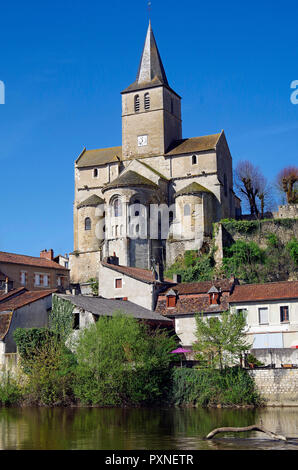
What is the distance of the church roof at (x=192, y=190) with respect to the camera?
5882cm

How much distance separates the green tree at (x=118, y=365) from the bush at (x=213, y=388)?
0.89 m

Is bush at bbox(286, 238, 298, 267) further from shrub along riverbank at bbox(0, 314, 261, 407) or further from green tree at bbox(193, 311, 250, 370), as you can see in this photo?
shrub along riverbank at bbox(0, 314, 261, 407)

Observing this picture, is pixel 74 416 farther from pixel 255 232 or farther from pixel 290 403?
pixel 255 232

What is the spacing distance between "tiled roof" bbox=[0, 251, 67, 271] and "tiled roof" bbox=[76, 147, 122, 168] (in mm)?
12009

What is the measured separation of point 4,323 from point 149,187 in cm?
2569

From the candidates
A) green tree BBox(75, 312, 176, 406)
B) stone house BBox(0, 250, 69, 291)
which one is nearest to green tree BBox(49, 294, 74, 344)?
green tree BBox(75, 312, 176, 406)

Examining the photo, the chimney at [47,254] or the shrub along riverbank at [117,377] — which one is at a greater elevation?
the chimney at [47,254]

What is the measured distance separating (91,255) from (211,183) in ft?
42.4

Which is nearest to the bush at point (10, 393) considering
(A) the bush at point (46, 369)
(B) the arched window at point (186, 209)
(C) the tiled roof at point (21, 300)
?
(A) the bush at point (46, 369)

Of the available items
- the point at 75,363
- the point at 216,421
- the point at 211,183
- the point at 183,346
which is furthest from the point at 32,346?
the point at 211,183

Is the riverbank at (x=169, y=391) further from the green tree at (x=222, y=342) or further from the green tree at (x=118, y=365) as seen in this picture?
the green tree at (x=222, y=342)

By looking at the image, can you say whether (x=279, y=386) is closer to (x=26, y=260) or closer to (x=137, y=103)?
(x=26, y=260)

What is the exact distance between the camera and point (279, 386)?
32.1 meters

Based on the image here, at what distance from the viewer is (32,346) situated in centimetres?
3450
